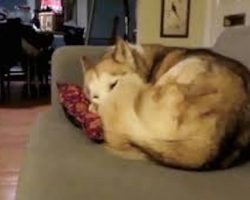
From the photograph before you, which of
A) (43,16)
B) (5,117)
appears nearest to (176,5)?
(5,117)

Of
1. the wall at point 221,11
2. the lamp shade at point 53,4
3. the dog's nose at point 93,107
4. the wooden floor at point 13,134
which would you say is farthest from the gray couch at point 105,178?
the lamp shade at point 53,4

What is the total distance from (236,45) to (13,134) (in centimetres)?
234

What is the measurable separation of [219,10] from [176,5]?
18.5 inches

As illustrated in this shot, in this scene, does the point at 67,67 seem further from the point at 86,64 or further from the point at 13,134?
the point at 13,134

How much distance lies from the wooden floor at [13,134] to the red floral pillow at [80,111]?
0.69 meters

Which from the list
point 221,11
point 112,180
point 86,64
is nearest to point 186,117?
point 112,180

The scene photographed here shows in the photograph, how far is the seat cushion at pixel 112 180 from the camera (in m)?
1.07

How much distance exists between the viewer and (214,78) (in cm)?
140

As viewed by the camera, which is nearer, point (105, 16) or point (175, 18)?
point (175, 18)

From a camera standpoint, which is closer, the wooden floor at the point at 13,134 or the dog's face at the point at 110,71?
the dog's face at the point at 110,71

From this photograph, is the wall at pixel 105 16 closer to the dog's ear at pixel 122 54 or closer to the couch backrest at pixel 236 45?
the couch backrest at pixel 236 45

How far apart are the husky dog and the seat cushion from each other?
0.04 m

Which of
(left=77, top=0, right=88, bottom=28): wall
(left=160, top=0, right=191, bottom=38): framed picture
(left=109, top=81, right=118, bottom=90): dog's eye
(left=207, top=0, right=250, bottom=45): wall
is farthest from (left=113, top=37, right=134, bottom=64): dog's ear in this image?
(left=77, top=0, right=88, bottom=28): wall

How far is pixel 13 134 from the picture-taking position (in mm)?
3668
